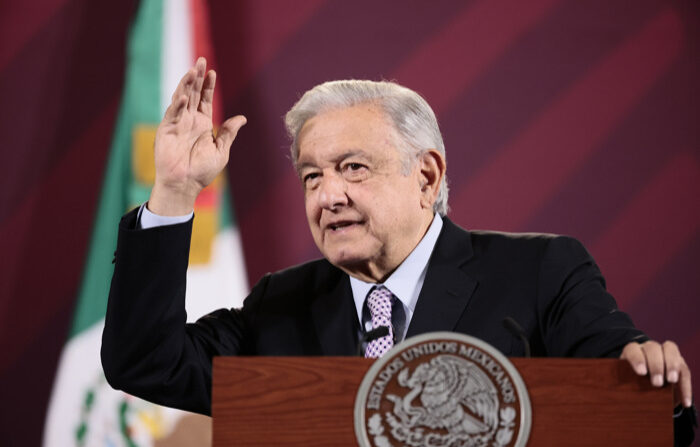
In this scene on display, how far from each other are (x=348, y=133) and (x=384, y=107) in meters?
Result: 0.12

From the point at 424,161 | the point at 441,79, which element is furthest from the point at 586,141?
the point at 424,161

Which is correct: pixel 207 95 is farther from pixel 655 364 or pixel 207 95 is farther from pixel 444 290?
pixel 655 364

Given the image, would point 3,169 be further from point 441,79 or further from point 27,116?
point 441,79

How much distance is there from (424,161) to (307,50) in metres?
1.27

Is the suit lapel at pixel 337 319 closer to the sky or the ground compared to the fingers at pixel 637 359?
closer to the sky

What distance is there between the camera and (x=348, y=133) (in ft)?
5.91

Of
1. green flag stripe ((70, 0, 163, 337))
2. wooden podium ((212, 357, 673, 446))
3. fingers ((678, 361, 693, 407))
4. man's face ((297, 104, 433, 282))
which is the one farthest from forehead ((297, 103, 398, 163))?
green flag stripe ((70, 0, 163, 337))

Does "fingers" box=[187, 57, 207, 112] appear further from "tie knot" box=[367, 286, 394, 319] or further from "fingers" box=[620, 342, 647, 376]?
"fingers" box=[620, 342, 647, 376]

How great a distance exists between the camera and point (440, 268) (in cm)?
181

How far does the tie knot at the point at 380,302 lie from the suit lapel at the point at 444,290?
0.29 feet

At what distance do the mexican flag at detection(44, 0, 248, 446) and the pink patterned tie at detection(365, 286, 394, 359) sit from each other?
1154mm

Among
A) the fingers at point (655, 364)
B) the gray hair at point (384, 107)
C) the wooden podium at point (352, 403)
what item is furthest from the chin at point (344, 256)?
the fingers at point (655, 364)

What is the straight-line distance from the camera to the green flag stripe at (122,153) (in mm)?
2838

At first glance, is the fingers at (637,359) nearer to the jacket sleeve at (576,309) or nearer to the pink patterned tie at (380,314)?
the jacket sleeve at (576,309)
